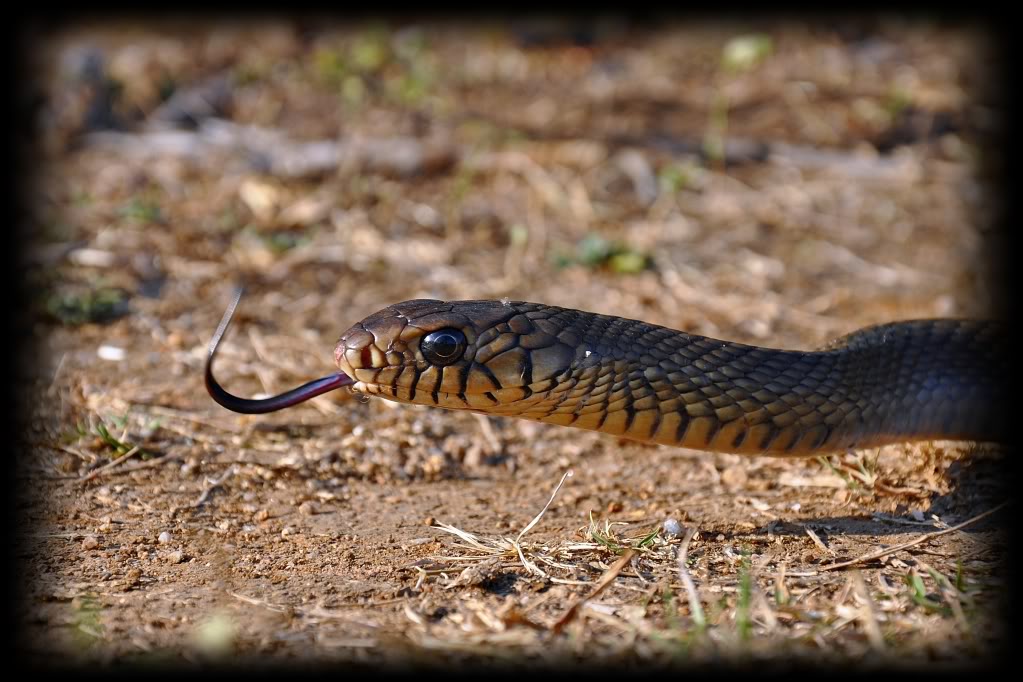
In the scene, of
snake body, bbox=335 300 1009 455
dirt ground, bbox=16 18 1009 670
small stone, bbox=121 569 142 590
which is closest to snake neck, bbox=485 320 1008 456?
snake body, bbox=335 300 1009 455

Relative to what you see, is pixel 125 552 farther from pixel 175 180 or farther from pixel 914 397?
pixel 175 180

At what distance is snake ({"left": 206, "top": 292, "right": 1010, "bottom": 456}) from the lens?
413 centimetres

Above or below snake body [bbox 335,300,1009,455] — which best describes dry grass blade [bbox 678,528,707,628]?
below

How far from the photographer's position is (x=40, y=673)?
3.13 meters

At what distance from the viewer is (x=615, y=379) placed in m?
4.15

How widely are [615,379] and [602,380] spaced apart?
5 cm

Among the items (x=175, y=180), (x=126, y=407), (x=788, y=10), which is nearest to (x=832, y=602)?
(x=126, y=407)

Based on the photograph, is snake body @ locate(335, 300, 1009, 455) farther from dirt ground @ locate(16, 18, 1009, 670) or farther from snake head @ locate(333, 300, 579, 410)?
dirt ground @ locate(16, 18, 1009, 670)

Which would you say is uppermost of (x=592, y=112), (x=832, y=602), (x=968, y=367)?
(x=592, y=112)

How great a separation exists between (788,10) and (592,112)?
3212 mm

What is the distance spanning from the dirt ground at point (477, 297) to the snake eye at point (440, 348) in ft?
2.04

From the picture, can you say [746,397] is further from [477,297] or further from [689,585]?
[477,297]

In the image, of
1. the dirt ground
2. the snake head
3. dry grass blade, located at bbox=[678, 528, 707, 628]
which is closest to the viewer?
dry grass blade, located at bbox=[678, 528, 707, 628]

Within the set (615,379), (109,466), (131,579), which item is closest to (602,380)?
(615,379)
